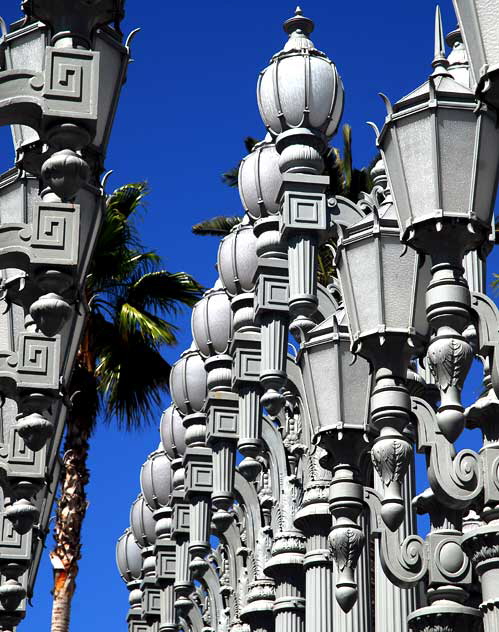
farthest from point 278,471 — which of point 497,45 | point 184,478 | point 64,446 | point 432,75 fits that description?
point 64,446

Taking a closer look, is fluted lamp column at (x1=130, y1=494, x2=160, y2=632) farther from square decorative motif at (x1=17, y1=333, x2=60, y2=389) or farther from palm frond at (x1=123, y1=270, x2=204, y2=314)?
square decorative motif at (x1=17, y1=333, x2=60, y2=389)

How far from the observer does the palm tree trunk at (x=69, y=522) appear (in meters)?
27.9

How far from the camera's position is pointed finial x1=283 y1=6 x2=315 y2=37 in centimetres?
1455

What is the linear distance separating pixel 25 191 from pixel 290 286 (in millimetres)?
2166

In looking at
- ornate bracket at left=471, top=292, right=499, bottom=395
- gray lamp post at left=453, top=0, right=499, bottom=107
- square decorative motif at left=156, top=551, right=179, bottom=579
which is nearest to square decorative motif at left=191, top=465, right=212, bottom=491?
square decorative motif at left=156, top=551, right=179, bottom=579

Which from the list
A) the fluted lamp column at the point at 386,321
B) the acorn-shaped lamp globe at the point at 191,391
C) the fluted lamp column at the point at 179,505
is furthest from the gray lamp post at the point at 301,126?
the fluted lamp column at the point at 179,505

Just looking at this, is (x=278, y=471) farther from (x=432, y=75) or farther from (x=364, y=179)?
(x=364, y=179)

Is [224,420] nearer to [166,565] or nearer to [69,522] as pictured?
[166,565]

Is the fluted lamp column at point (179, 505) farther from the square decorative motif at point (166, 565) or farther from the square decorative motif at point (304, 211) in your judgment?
the square decorative motif at point (304, 211)

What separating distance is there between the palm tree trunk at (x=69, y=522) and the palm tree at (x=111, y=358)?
0.02m

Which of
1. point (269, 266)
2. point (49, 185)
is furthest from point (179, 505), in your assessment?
point (49, 185)

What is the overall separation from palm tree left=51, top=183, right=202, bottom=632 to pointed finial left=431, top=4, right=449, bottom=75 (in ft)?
56.3

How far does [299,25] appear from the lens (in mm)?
14547

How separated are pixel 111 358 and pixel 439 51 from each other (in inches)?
741
